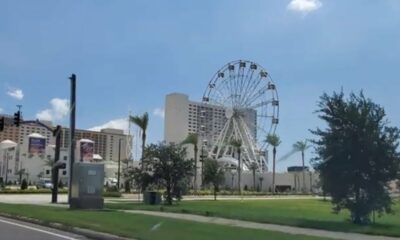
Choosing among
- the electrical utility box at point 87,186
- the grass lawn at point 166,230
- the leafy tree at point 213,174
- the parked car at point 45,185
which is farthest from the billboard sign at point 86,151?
the grass lawn at point 166,230

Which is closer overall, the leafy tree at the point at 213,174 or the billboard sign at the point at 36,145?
the leafy tree at the point at 213,174

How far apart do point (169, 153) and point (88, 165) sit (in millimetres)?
9778

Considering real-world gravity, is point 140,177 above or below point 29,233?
above

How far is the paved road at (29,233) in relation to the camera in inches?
673

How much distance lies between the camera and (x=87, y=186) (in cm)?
3167

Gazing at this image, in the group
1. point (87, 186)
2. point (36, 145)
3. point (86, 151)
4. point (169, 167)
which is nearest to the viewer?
point (87, 186)

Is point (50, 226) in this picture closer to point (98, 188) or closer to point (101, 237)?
point (101, 237)

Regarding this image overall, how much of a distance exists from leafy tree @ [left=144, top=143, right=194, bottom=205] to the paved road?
19.8m

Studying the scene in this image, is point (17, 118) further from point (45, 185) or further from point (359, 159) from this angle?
point (45, 185)

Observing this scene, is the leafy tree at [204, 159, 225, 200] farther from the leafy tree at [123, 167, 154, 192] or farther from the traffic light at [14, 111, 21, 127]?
the traffic light at [14, 111, 21, 127]

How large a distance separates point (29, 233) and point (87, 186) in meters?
13.3

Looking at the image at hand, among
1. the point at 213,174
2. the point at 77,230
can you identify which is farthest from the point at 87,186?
the point at 213,174

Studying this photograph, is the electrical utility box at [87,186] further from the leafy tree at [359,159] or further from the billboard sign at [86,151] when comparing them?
the billboard sign at [86,151]

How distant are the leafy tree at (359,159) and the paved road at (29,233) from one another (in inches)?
410
